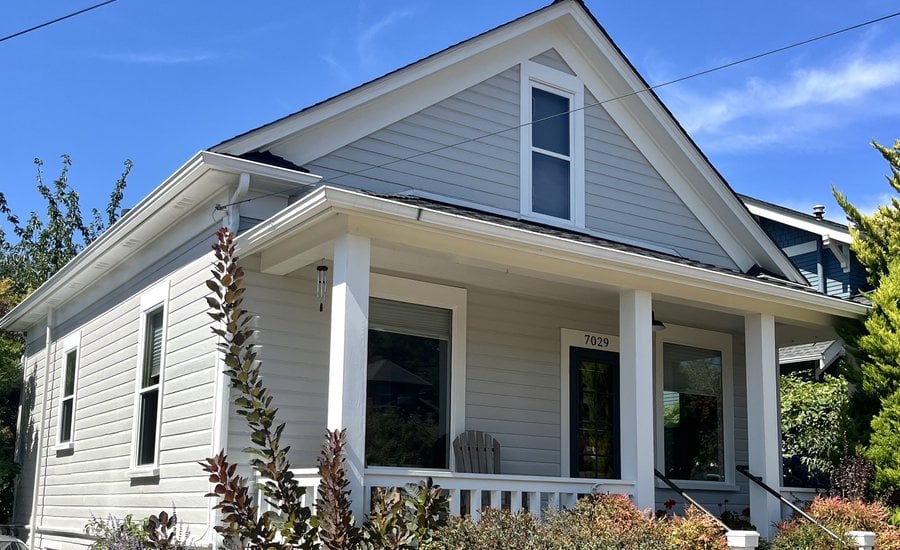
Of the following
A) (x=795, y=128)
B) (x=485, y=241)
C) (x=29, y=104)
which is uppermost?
(x=29, y=104)

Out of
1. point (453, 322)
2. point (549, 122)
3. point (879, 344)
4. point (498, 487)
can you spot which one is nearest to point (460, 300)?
point (453, 322)

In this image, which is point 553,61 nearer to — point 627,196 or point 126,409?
point 627,196

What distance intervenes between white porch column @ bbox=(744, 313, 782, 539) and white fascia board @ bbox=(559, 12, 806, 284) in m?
2.83

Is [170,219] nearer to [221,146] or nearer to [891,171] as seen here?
[221,146]

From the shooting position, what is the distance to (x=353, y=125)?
1018 centimetres

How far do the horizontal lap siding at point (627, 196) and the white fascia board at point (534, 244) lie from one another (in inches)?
90.8

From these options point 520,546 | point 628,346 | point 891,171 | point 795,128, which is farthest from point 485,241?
point 795,128

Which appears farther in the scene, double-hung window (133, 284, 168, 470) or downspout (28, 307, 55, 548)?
downspout (28, 307, 55, 548)

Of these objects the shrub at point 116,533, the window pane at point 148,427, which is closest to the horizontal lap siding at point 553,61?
the window pane at point 148,427

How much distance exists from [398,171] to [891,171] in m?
5.95

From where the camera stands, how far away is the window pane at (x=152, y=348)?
10.6 metres

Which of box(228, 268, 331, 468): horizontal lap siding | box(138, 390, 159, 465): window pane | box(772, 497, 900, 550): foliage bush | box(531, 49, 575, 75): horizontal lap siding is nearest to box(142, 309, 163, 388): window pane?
box(138, 390, 159, 465): window pane

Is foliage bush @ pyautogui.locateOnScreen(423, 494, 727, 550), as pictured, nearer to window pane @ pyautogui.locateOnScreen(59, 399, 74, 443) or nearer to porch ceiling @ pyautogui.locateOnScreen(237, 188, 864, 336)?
porch ceiling @ pyautogui.locateOnScreen(237, 188, 864, 336)

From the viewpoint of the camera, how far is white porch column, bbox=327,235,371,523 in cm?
722
